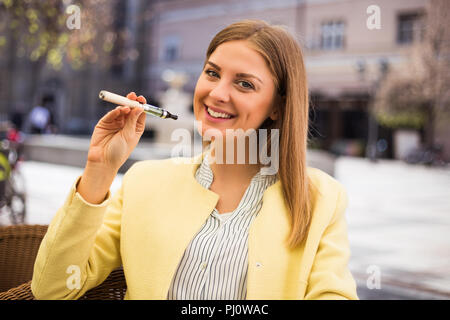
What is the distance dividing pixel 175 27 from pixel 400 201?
17854 mm

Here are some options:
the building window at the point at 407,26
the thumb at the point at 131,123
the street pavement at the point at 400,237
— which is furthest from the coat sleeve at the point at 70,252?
the building window at the point at 407,26

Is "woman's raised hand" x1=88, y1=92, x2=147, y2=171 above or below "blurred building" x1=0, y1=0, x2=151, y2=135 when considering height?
below

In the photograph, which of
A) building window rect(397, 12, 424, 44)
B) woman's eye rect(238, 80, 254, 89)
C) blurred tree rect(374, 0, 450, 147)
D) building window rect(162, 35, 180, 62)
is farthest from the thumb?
building window rect(162, 35, 180, 62)

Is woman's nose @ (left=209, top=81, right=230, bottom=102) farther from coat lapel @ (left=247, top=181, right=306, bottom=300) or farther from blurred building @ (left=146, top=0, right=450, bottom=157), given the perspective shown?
blurred building @ (left=146, top=0, right=450, bottom=157)

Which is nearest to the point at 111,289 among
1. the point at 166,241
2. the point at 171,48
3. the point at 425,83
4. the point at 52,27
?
the point at 166,241

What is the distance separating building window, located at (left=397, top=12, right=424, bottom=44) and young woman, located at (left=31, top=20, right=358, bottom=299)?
17.5 m

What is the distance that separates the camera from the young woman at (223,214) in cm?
126

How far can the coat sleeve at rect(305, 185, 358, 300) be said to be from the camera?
1.26 m

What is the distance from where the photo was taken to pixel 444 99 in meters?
15.8

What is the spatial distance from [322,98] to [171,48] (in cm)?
798

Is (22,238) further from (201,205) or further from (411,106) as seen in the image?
(411,106)

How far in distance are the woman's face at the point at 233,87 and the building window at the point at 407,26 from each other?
17.5 meters

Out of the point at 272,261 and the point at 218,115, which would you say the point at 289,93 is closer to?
the point at 218,115
